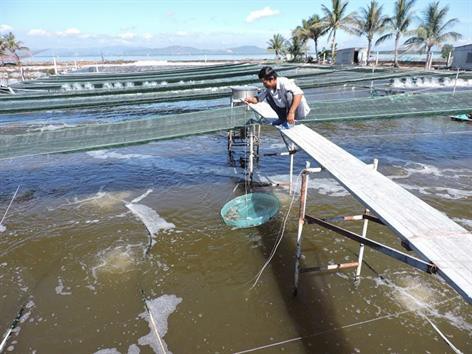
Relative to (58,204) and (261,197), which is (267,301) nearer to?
(261,197)

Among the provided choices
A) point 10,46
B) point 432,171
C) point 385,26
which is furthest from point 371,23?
point 10,46

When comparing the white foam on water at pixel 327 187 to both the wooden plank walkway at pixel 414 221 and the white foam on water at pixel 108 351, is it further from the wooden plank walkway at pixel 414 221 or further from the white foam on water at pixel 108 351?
the white foam on water at pixel 108 351

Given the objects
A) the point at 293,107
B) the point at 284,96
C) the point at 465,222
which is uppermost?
the point at 284,96

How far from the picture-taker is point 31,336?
529 cm

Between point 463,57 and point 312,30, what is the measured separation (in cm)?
2045

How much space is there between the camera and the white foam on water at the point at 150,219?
28.3 feet

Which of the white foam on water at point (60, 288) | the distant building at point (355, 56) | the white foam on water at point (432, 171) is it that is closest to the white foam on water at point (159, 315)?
the white foam on water at point (60, 288)

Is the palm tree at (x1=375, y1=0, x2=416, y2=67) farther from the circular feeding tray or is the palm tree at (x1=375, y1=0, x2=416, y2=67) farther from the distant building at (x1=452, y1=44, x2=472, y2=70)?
the circular feeding tray

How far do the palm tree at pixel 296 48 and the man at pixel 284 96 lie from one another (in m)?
50.5

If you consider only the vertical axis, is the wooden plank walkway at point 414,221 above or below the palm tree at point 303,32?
below

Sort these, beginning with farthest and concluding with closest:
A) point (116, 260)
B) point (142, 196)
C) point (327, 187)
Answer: point (327, 187) → point (142, 196) → point (116, 260)

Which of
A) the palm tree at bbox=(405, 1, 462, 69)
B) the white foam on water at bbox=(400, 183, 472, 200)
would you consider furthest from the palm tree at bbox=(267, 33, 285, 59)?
the white foam on water at bbox=(400, 183, 472, 200)

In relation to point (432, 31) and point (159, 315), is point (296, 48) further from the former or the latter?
point (159, 315)

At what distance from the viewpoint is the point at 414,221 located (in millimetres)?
3465
